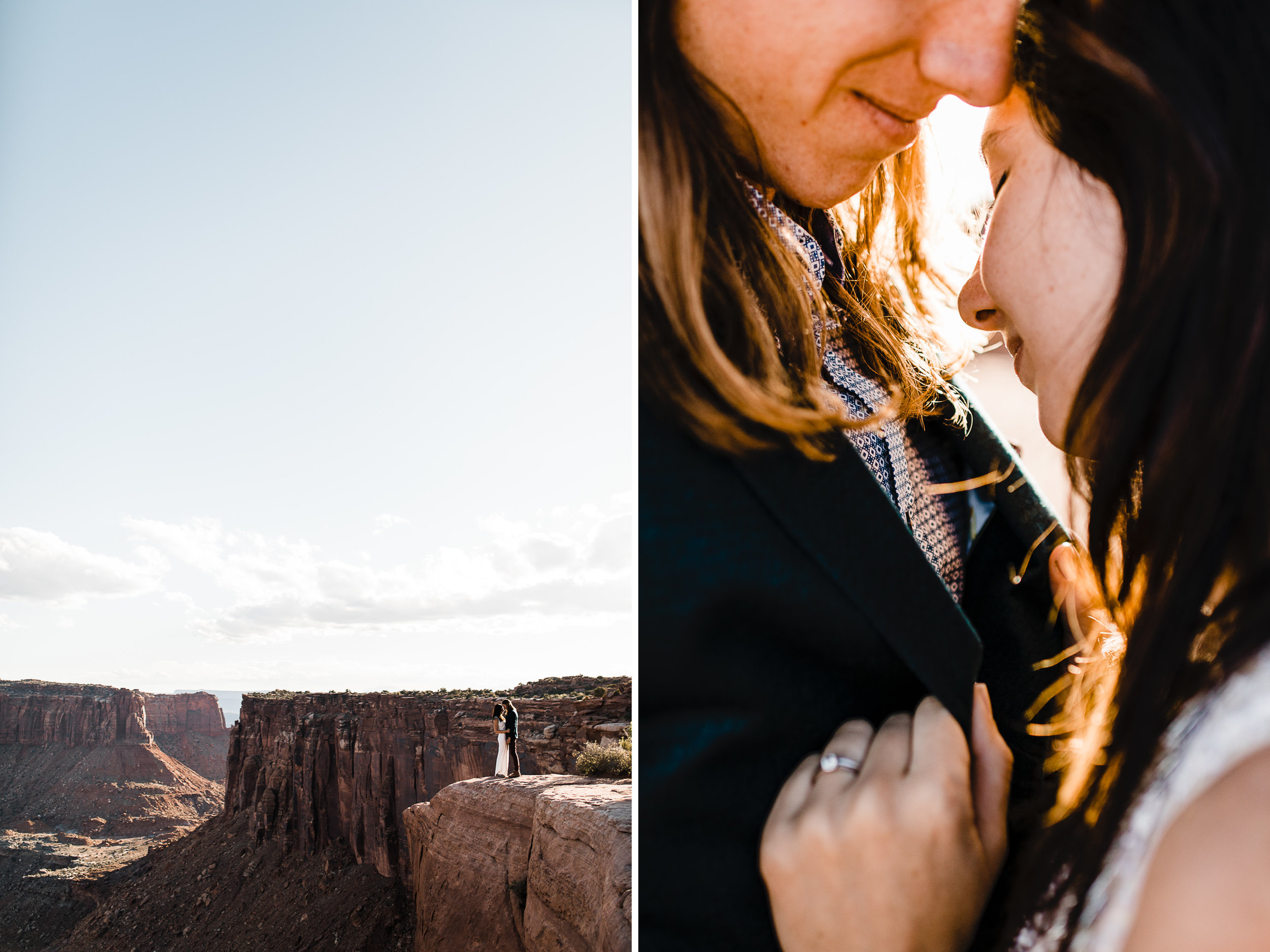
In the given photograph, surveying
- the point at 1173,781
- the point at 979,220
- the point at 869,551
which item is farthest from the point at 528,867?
the point at 979,220

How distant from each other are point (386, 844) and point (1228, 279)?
771cm

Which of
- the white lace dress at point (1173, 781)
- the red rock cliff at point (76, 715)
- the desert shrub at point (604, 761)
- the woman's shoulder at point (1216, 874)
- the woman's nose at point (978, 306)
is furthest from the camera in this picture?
the red rock cliff at point (76, 715)

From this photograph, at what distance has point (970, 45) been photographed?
1128mm

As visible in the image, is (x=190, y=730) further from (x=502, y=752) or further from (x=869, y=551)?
(x=869, y=551)

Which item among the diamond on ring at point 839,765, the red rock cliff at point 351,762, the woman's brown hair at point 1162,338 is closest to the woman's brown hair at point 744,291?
the woman's brown hair at point 1162,338

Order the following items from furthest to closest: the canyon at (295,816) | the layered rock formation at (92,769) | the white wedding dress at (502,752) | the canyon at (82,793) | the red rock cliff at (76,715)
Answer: the layered rock formation at (92,769) < the red rock cliff at (76,715) < the canyon at (82,793) < the white wedding dress at (502,752) < the canyon at (295,816)

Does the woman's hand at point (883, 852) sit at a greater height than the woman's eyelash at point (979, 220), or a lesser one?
lesser

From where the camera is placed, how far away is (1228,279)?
1.07m

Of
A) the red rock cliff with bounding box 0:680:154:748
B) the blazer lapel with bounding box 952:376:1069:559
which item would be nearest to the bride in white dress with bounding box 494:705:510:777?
the blazer lapel with bounding box 952:376:1069:559

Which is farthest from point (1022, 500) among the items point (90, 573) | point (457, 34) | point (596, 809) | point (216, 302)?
point (90, 573)

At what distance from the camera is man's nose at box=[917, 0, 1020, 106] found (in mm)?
1117

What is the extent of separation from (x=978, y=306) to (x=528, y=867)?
219 cm

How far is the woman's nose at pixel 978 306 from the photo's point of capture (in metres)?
1.22

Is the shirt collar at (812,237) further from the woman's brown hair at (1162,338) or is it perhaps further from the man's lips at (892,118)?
the woman's brown hair at (1162,338)
